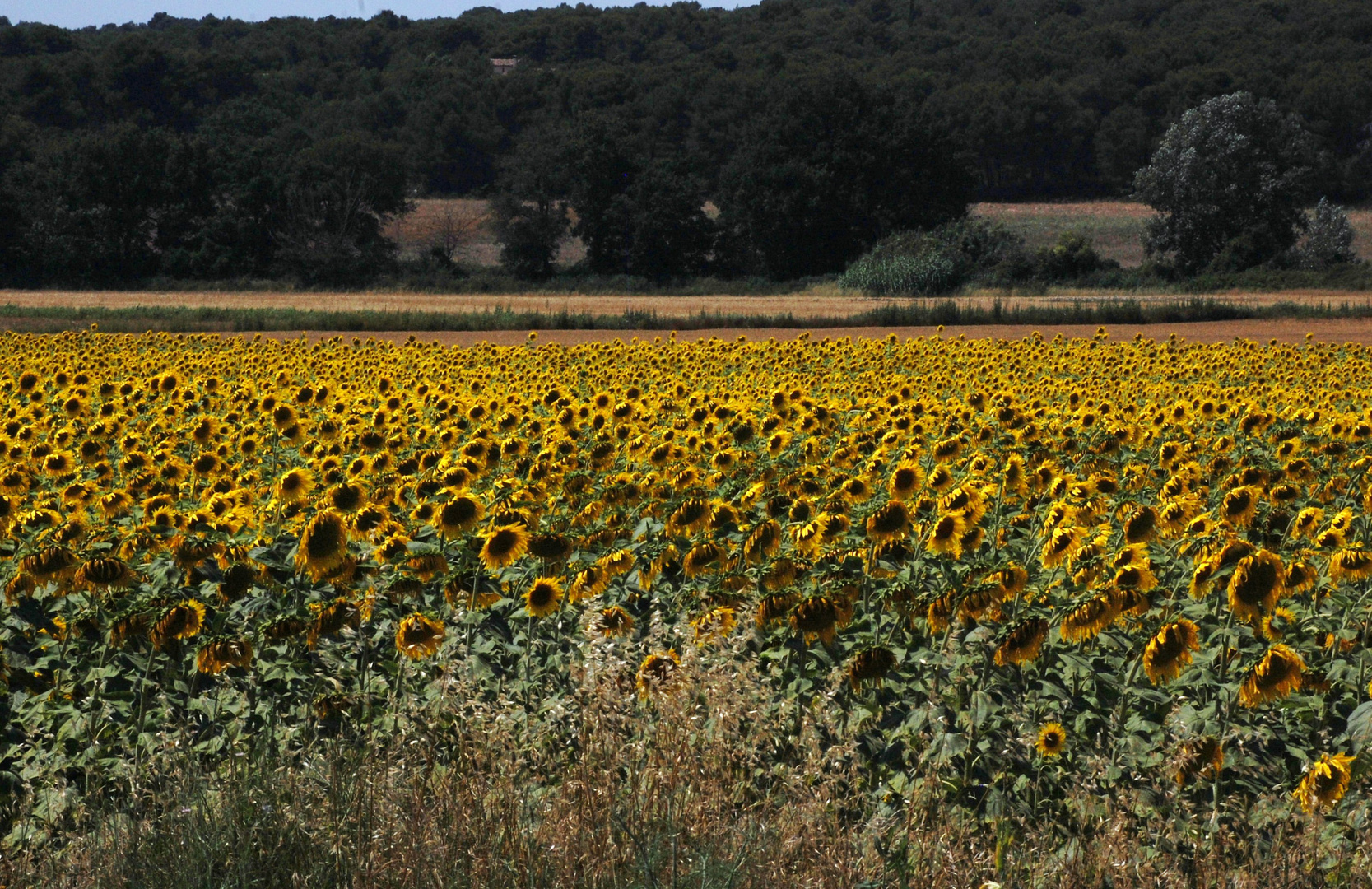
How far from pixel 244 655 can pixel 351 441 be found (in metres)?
3.54

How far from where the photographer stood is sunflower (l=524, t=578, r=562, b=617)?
5391mm

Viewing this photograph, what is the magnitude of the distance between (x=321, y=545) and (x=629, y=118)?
292 feet

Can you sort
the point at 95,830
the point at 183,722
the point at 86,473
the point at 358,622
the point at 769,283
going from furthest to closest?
the point at 769,283 < the point at 86,473 < the point at 358,622 < the point at 183,722 < the point at 95,830

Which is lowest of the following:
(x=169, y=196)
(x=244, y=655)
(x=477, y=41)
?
(x=244, y=655)

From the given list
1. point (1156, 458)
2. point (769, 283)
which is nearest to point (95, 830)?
point (1156, 458)

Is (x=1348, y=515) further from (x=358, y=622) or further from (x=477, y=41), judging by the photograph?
(x=477, y=41)

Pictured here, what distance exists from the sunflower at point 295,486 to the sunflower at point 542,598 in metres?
1.72

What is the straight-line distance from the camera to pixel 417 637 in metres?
5.12

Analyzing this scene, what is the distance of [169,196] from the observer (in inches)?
3007

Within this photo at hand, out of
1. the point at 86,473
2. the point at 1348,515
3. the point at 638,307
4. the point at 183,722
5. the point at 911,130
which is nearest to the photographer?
the point at 183,722

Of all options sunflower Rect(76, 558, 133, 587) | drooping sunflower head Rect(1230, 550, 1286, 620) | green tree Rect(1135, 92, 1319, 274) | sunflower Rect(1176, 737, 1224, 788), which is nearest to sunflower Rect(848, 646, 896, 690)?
sunflower Rect(1176, 737, 1224, 788)

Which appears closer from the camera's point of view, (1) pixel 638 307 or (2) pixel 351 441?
(2) pixel 351 441

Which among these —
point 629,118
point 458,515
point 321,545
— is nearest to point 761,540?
point 458,515

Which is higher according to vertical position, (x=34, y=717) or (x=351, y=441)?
(x=351, y=441)
